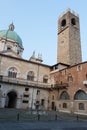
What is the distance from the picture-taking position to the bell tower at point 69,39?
39375 millimetres

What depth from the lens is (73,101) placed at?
25969 mm

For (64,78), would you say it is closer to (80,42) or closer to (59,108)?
(59,108)

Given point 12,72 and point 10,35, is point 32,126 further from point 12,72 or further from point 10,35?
point 10,35

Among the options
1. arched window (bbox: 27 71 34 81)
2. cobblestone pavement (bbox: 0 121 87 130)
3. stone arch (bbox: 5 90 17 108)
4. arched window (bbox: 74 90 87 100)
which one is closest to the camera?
cobblestone pavement (bbox: 0 121 87 130)

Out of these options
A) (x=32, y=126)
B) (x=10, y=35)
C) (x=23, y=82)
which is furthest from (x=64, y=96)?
(x=10, y=35)

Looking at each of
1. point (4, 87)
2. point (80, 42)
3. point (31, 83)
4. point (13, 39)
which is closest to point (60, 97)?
point (31, 83)

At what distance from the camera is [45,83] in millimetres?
33594

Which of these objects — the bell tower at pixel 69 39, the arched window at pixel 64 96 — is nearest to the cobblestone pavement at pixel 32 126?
the arched window at pixel 64 96

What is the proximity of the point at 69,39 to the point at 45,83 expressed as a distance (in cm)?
1585

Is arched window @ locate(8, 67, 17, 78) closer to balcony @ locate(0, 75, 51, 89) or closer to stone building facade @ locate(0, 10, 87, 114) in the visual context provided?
stone building facade @ locate(0, 10, 87, 114)

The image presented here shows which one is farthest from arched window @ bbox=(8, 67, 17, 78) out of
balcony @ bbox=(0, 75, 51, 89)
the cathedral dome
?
the cathedral dome

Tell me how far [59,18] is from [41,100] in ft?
101

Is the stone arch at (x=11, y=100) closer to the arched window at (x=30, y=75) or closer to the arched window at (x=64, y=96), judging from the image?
the arched window at (x=30, y=75)

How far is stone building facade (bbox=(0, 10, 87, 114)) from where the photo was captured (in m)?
25.9
